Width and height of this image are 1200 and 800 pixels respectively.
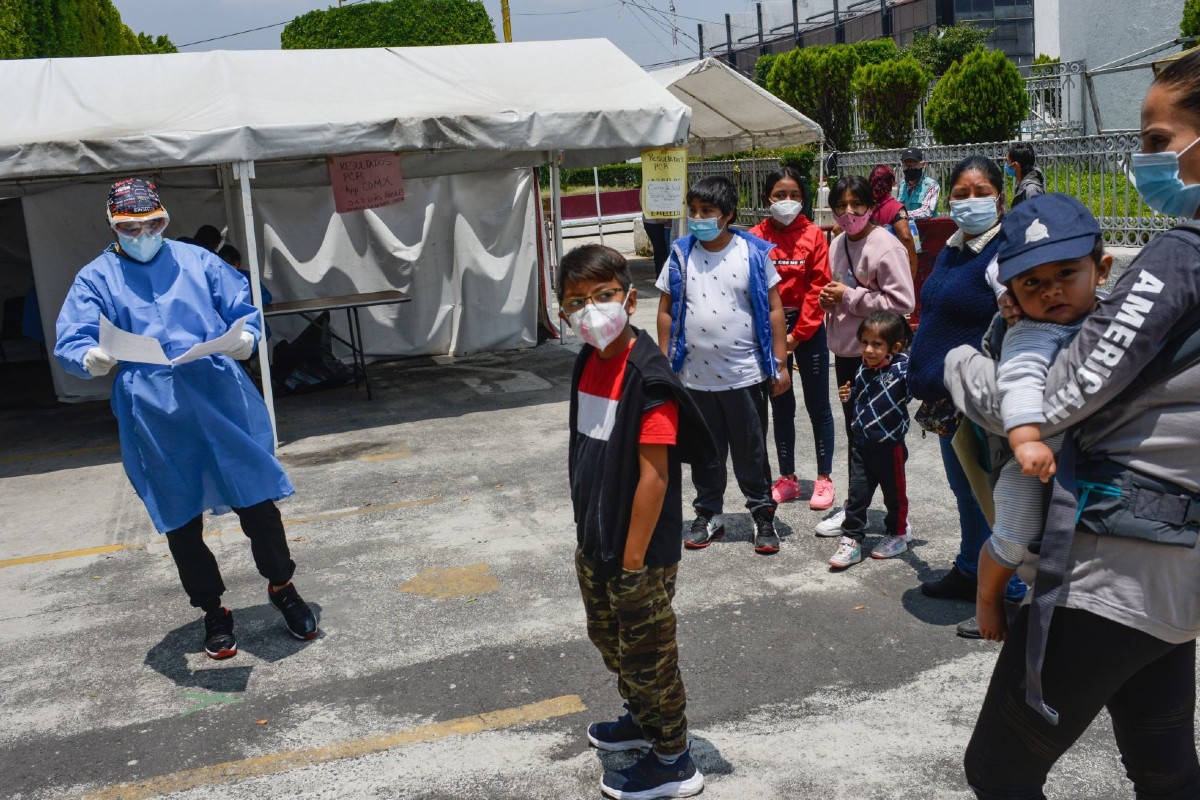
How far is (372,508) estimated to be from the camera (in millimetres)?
6840

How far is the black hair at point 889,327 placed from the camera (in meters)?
5.04

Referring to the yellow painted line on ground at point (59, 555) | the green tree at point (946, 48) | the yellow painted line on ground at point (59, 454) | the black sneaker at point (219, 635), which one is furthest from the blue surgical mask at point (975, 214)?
the green tree at point (946, 48)

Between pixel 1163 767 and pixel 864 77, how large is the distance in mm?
19841

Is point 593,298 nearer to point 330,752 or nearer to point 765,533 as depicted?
point 330,752

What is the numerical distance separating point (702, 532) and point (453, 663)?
5.57ft

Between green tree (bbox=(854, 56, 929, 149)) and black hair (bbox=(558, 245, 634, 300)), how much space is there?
58.9 ft

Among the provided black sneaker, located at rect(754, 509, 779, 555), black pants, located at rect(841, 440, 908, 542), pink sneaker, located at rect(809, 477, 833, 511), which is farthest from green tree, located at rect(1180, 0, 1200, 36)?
black sneaker, located at rect(754, 509, 779, 555)

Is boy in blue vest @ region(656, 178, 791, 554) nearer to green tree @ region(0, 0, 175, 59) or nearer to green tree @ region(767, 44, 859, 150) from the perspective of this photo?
green tree @ region(0, 0, 175, 59)

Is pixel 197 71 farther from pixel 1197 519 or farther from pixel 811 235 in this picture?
pixel 1197 519

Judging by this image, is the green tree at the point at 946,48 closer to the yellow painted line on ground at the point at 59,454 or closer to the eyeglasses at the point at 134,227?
the yellow painted line on ground at the point at 59,454

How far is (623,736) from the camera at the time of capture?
3.67 meters

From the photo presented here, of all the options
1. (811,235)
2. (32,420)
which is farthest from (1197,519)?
(32,420)

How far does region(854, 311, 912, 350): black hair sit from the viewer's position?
5039 millimetres

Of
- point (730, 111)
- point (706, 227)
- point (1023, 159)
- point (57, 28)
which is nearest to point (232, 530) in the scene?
point (706, 227)
